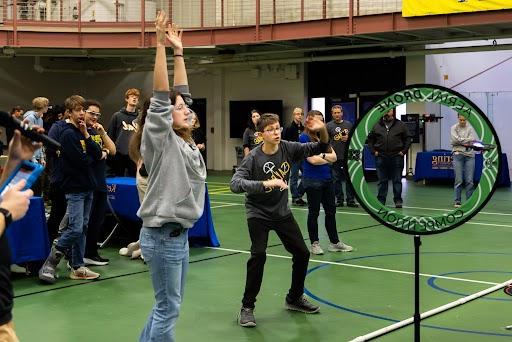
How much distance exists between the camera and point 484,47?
1811 cm

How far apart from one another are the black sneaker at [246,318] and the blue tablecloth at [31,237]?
2.86 m

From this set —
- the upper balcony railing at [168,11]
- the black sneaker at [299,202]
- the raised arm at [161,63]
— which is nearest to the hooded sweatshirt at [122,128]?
the black sneaker at [299,202]

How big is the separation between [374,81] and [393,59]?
947 millimetres

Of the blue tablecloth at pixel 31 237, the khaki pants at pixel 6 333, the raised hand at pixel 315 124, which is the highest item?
the raised hand at pixel 315 124

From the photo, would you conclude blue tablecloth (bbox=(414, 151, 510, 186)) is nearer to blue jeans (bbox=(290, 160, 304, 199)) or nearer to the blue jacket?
blue jeans (bbox=(290, 160, 304, 199))

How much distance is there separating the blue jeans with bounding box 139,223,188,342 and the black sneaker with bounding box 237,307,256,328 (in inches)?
74.6

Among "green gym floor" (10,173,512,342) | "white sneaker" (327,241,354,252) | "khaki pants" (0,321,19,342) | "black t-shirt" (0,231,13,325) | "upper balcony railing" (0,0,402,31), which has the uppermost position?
"upper balcony railing" (0,0,402,31)

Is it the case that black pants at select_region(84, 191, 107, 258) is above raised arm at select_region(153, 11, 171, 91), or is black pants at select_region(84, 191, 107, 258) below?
below

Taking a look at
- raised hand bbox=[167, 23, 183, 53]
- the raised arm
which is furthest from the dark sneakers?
the raised arm

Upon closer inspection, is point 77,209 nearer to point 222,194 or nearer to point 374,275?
point 374,275

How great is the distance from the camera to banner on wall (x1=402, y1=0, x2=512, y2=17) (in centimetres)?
1484

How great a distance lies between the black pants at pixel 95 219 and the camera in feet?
25.7

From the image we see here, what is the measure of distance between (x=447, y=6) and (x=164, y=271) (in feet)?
43.6

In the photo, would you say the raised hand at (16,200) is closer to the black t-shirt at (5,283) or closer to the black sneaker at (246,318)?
the black t-shirt at (5,283)
